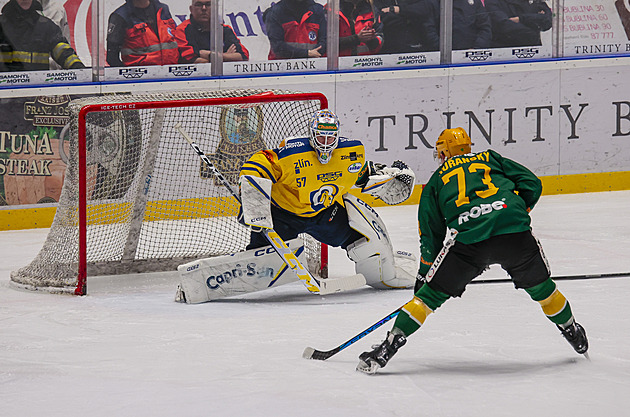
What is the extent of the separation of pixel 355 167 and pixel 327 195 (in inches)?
8.5

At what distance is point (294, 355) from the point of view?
14.7 feet

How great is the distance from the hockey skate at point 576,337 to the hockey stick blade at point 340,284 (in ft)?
5.43

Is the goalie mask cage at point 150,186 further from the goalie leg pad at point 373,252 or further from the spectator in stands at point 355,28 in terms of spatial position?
the spectator in stands at point 355,28

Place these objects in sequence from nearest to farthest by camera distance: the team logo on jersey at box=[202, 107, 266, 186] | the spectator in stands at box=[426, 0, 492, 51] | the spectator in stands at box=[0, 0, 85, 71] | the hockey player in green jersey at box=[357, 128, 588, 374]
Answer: the hockey player in green jersey at box=[357, 128, 588, 374], the team logo on jersey at box=[202, 107, 266, 186], the spectator in stands at box=[0, 0, 85, 71], the spectator in stands at box=[426, 0, 492, 51]

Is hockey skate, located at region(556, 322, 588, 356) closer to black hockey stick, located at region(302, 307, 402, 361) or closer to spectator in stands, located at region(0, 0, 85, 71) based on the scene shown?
black hockey stick, located at region(302, 307, 402, 361)

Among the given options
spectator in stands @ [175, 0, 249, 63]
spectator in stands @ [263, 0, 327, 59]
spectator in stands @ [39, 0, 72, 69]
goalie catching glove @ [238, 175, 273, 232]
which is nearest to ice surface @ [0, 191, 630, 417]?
goalie catching glove @ [238, 175, 273, 232]

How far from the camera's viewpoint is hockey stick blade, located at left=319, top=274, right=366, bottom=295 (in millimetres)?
5660

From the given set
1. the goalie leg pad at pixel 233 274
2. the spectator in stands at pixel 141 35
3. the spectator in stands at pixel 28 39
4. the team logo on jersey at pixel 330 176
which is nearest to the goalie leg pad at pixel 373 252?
the team logo on jersey at pixel 330 176

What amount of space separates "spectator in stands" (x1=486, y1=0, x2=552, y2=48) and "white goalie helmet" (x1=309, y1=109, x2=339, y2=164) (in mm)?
3708

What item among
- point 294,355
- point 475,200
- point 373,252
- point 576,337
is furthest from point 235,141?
point 576,337

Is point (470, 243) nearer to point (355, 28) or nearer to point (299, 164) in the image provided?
point (299, 164)

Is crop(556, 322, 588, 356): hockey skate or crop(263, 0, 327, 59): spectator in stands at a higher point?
crop(263, 0, 327, 59): spectator in stands

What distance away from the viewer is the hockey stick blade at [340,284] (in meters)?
5.66

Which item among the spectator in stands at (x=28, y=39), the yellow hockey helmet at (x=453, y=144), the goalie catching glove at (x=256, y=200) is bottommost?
the goalie catching glove at (x=256, y=200)
